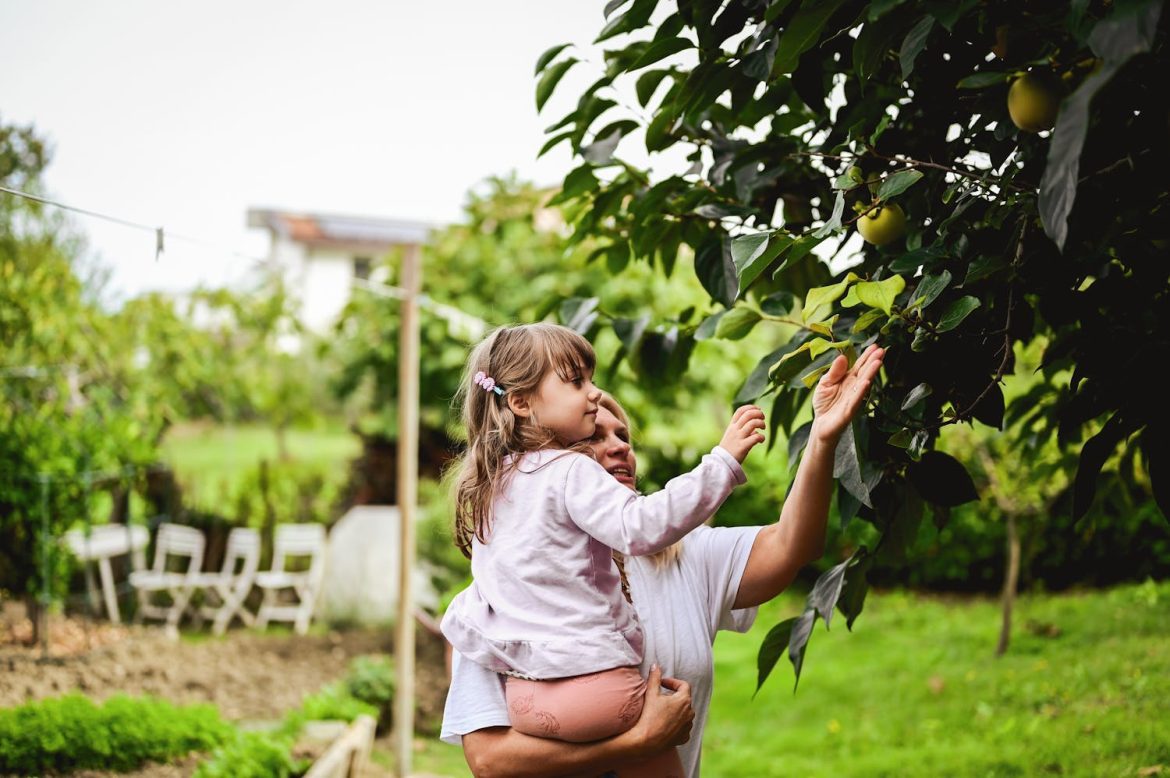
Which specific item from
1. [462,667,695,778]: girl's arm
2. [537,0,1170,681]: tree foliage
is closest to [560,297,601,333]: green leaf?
[537,0,1170,681]: tree foliage

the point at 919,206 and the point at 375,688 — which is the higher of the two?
the point at 919,206

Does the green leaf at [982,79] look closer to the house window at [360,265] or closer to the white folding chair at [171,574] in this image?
the white folding chair at [171,574]

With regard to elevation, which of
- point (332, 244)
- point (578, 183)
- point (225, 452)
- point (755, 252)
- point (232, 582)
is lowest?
point (232, 582)

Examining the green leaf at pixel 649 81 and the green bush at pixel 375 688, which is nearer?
the green leaf at pixel 649 81

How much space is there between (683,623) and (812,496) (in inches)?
12.0

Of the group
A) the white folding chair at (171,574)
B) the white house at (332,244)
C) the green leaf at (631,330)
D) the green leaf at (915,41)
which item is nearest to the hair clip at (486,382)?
the green leaf at (631,330)

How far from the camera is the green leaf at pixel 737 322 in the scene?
1.61 metres

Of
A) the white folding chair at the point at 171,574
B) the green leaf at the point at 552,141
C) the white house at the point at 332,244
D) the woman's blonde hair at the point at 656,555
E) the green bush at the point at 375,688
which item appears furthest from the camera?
the white house at the point at 332,244

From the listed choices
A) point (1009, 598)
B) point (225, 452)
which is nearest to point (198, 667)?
point (225, 452)

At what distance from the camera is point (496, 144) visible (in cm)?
1278

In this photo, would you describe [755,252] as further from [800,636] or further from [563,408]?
[800,636]

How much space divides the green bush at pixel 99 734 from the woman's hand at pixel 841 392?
2.67m

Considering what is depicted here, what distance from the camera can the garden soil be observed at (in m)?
3.94

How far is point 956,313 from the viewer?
1200 mm
